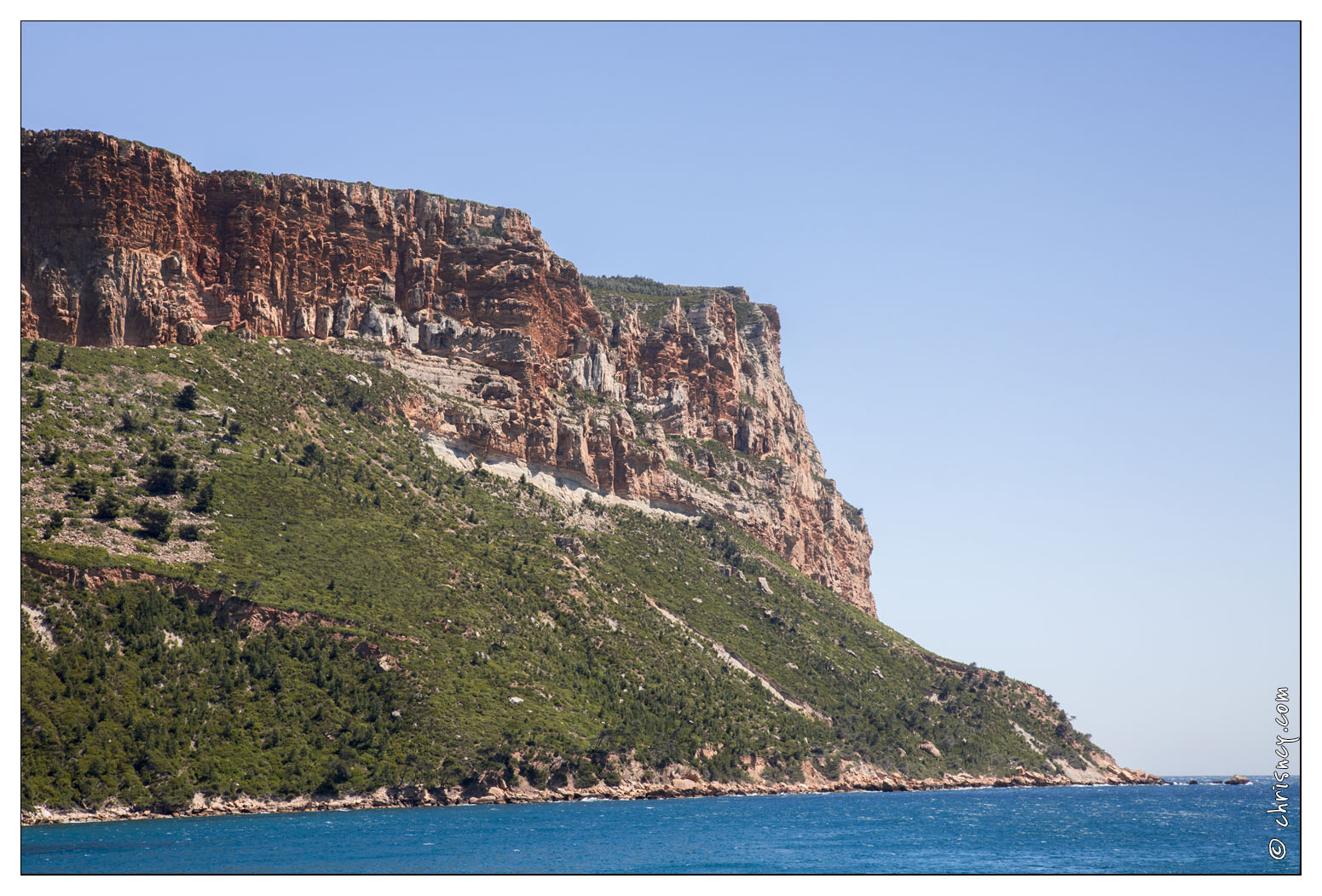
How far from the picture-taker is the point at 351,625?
84.1 meters

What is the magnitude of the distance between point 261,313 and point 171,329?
10.5m

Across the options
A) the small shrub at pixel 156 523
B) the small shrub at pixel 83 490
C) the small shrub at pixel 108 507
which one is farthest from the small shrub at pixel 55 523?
the small shrub at pixel 156 523

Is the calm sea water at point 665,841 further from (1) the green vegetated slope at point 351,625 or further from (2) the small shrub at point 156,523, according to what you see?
(2) the small shrub at point 156,523

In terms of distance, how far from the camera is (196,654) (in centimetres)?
7550

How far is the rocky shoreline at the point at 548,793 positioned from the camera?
6600 centimetres

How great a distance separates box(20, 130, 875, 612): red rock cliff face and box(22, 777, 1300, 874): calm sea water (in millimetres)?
50499

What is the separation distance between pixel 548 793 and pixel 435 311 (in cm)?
5994

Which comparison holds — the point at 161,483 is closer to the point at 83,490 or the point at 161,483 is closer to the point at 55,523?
the point at 83,490

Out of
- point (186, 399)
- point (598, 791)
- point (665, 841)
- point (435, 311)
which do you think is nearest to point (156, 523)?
point (186, 399)

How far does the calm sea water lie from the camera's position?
5378 centimetres

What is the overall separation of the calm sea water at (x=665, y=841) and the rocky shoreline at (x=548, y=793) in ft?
3.98

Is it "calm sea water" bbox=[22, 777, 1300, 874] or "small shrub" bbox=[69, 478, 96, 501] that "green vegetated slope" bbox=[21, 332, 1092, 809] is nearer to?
"small shrub" bbox=[69, 478, 96, 501]

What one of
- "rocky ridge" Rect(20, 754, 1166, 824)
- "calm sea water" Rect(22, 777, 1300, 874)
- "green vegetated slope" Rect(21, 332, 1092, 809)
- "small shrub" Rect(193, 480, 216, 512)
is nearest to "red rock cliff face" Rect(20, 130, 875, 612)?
"green vegetated slope" Rect(21, 332, 1092, 809)
